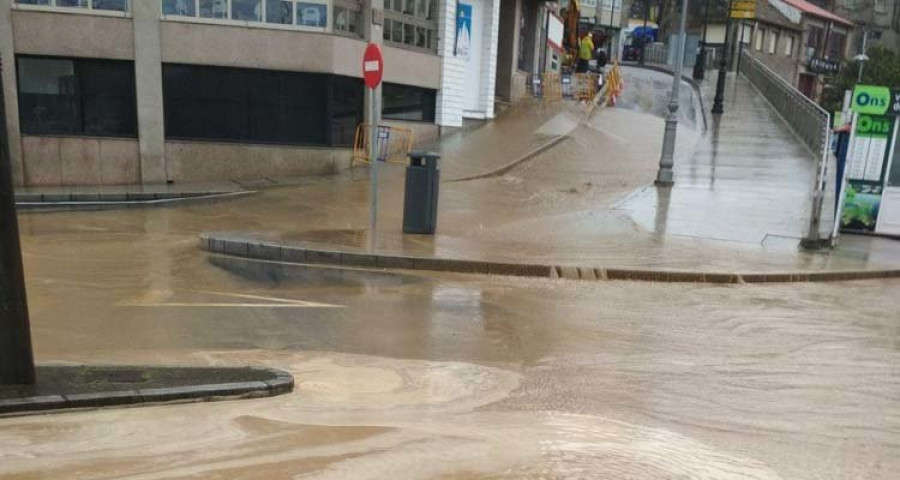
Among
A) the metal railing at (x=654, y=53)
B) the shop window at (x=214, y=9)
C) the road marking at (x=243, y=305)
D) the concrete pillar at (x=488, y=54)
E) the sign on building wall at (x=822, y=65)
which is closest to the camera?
the road marking at (x=243, y=305)

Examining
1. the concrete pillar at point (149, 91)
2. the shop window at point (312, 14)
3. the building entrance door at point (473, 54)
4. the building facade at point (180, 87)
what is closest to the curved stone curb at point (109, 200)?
the concrete pillar at point (149, 91)

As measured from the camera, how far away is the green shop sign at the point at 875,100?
40.9 ft

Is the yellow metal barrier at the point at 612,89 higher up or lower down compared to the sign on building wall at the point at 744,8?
lower down

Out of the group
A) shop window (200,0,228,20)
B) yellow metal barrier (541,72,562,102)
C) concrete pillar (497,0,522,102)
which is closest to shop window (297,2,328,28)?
shop window (200,0,228,20)

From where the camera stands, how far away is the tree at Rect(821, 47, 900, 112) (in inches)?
1804

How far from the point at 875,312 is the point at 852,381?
3169 millimetres

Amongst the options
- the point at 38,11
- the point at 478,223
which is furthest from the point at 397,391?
the point at 38,11

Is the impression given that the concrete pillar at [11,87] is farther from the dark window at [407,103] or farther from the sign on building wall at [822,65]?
Result: the sign on building wall at [822,65]

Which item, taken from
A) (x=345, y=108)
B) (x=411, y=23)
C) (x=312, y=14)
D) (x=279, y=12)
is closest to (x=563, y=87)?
(x=411, y=23)

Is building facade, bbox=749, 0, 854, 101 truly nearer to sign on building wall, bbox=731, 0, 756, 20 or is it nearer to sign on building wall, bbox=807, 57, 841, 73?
sign on building wall, bbox=807, 57, 841, 73

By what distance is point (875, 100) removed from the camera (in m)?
12.6

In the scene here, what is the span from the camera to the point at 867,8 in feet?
210

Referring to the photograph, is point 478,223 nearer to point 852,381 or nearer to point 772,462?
point 852,381

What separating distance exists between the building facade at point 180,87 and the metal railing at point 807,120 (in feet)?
36.8
